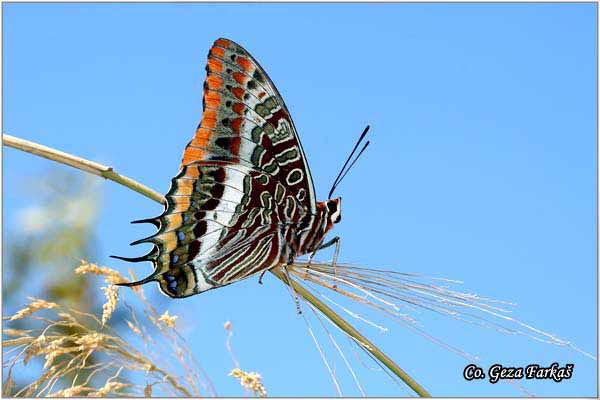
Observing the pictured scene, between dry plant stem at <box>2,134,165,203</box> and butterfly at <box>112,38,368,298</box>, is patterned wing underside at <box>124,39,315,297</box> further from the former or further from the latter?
dry plant stem at <box>2,134,165,203</box>

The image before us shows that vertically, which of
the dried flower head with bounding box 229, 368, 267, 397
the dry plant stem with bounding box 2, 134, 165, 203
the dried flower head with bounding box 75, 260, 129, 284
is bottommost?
the dried flower head with bounding box 229, 368, 267, 397

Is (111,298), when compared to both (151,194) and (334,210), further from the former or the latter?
(334,210)

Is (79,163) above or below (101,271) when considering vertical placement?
above

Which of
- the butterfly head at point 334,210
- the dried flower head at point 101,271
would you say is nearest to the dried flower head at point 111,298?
the dried flower head at point 101,271

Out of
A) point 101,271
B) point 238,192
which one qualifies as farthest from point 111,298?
point 238,192

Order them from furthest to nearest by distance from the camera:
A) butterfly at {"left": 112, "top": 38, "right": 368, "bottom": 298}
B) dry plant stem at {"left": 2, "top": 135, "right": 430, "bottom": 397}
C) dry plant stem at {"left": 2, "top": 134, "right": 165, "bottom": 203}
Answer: butterfly at {"left": 112, "top": 38, "right": 368, "bottom": 298} < dry plant stem at {"left": 2, "top": 134, "right": 165, "bottom": 203} < dry plant stem at {"left": 2, "top": 135, "right": 430, "bottom": 397}

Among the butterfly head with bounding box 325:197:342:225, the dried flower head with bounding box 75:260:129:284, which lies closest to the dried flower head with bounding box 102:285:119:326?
the dried flower head with bounding box 75:260:129:284

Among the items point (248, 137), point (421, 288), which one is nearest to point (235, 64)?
point (248, 137)

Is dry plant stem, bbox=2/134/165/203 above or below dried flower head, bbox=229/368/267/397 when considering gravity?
above

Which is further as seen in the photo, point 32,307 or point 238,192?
point 238,192
